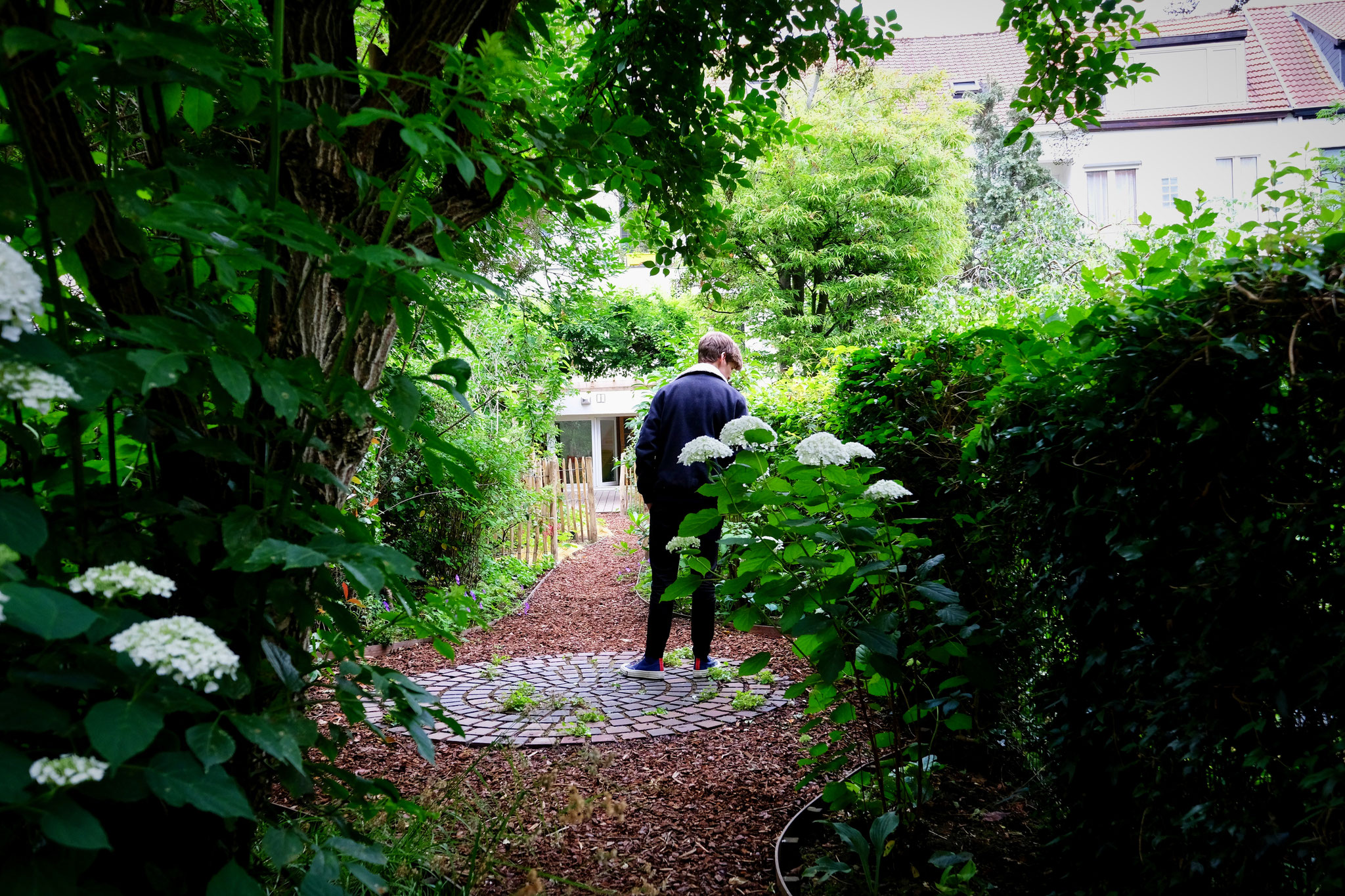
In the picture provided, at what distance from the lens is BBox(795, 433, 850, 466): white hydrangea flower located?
2113mm

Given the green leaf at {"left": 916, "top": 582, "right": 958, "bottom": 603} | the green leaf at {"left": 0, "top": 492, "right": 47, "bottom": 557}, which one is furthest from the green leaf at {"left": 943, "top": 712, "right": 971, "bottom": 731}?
the green leaf at {"left": 0, "top": 492, "right": 47, "bottom": 557}

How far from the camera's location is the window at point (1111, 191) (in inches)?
1027

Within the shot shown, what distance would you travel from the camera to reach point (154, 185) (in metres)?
1.26

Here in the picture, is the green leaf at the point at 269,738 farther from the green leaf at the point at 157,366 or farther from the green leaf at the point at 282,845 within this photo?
the green leaf at the point at 157,366

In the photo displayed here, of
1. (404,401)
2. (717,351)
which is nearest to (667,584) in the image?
(717,351)

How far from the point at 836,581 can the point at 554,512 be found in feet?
31.1

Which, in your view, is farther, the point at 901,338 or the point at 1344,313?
the point at 901,338

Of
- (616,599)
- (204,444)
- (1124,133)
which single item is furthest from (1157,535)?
(1124,133)

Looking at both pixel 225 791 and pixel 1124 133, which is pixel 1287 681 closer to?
pixel 225 791

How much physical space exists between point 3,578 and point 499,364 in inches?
330

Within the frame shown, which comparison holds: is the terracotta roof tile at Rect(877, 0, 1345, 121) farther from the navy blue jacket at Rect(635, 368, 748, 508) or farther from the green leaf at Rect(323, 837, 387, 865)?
the green leaf at Rect(323, 837, 387, 865)

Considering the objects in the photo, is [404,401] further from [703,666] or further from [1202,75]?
[1202,75]

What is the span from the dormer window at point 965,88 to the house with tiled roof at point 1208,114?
1.17 meters

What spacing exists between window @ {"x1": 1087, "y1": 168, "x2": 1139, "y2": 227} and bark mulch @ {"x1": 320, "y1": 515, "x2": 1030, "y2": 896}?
27.2 metres
